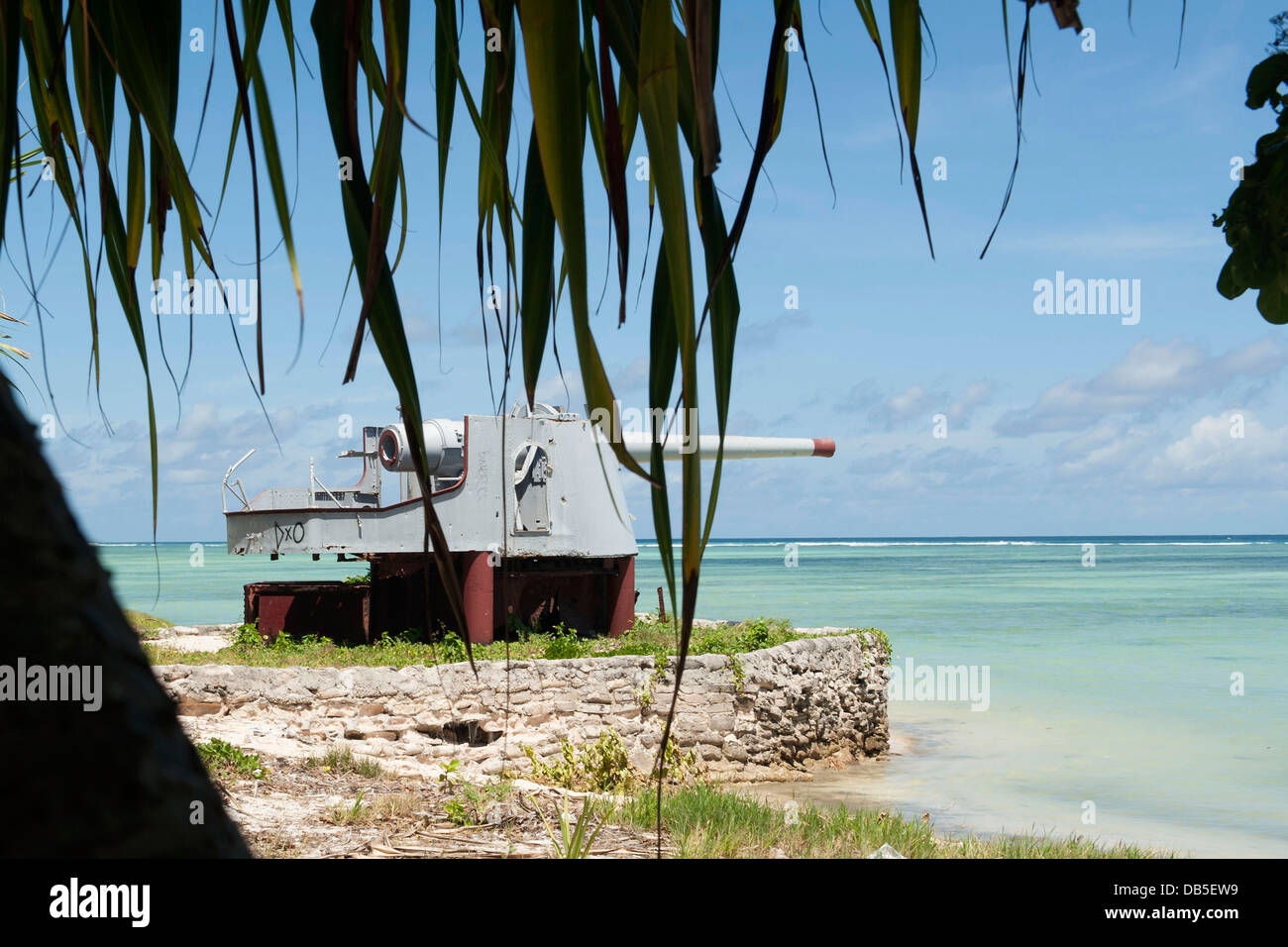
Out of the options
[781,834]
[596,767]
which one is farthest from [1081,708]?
[781,834]

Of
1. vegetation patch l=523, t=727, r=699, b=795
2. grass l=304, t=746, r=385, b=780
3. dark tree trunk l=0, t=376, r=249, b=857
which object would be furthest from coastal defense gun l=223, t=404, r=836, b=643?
dark tree trunk l=0, t=376, r=249, b=857

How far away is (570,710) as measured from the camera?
32.7 ft

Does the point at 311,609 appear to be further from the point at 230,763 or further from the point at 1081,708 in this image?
the point at 1081,708

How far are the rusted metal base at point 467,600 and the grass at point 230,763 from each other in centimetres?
533

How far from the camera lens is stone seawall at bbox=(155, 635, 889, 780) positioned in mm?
9023

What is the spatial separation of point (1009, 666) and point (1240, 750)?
7.51 m

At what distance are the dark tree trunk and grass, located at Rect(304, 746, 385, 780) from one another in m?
6.57

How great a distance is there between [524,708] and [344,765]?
3004mm

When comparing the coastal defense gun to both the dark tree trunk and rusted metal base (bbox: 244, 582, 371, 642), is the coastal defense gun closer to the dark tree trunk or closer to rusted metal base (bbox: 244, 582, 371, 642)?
rusted metal base (bbox: 244, 582, 371, 642)

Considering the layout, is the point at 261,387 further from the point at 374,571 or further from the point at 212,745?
the point at 374,571

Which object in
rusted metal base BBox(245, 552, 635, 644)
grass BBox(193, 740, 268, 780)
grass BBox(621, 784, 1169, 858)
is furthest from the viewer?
rusted metal base BBox(245, 552, 635, 644)

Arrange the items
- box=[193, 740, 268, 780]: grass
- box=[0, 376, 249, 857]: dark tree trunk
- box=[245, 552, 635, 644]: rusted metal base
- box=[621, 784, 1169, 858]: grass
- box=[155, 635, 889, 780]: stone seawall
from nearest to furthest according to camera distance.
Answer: box=[0, 376, 249, 857]: dark tree trunk → box=[621, 784, 1169, 858]: grass → box=[193, 740, 268, 780]: grass → box=[155, 635, 889, 780]: stone seawall → box=[245, 552, 635, 644]: rusted metal base
